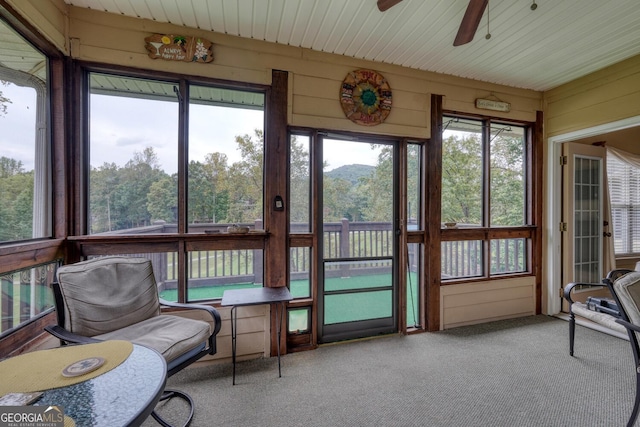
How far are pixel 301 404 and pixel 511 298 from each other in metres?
3.04

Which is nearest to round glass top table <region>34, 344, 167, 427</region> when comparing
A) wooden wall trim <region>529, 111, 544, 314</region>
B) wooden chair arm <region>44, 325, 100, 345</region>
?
wooden chair arm <region>44, 325, 100, 345</region>

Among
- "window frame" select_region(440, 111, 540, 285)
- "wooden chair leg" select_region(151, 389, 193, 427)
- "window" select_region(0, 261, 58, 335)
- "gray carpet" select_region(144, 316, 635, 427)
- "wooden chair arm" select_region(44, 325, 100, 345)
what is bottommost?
"gray carpet" select_region(144, 316, 635, 427)

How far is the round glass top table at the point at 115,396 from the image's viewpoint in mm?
847

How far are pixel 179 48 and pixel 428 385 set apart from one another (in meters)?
3.43

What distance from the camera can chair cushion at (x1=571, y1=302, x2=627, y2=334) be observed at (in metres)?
2.20

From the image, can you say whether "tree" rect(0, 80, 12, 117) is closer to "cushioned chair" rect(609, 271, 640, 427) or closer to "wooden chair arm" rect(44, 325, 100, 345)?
"wooden chair arm" rect(44, 325, 100, 345)

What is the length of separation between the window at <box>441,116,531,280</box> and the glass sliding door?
2.58ft

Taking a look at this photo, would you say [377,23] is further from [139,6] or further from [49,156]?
[49,156]

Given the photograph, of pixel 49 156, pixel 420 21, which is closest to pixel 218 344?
pixel 49 156

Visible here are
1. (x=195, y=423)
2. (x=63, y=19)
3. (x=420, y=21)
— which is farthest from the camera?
(x=420, y=21)

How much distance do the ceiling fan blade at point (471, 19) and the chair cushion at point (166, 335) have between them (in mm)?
2730

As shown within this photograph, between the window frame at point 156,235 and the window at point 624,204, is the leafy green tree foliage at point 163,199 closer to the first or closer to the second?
the window frame at point 156,235

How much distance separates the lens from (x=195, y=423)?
5.67 feet

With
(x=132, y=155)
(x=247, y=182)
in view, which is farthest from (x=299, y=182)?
(x=132, y=155)
